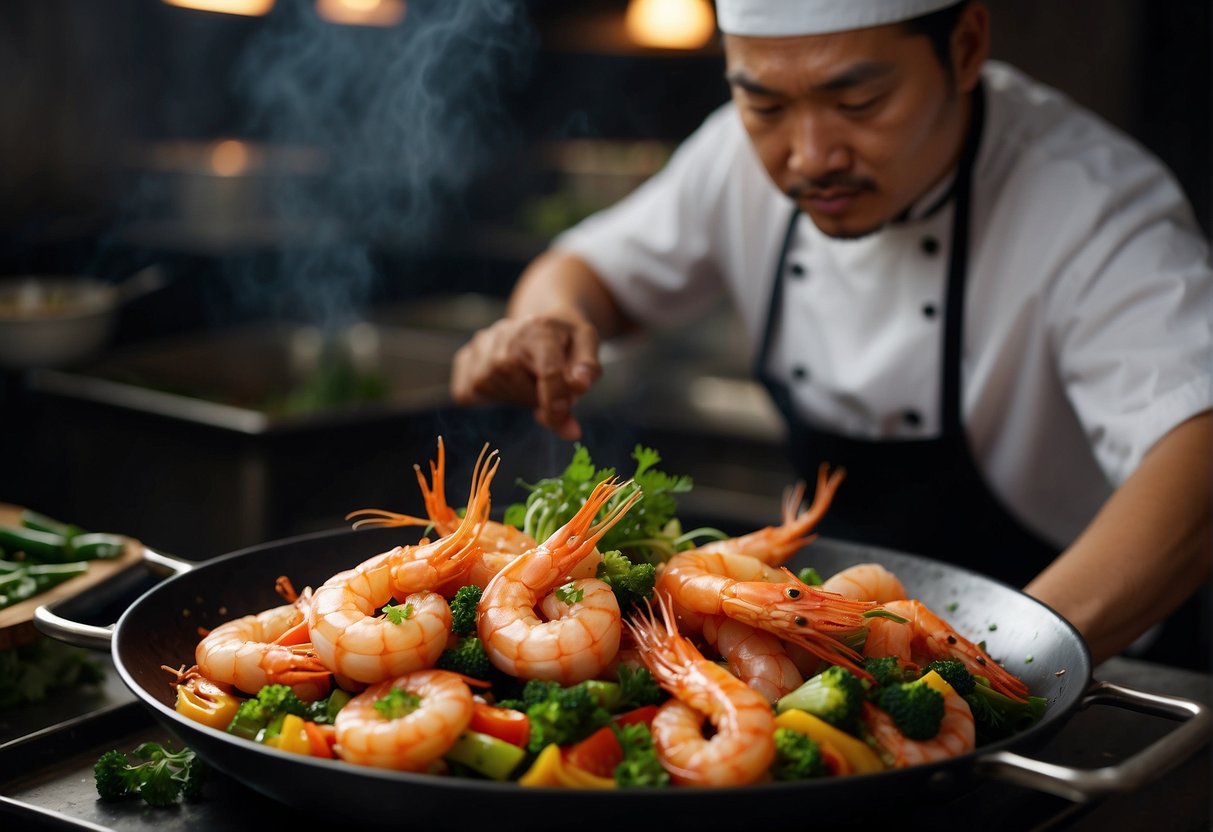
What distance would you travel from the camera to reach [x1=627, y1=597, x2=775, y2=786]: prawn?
1246mm

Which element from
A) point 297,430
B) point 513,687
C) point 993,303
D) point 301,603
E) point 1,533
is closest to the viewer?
point 513,687

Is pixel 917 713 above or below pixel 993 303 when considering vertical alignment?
Result: below

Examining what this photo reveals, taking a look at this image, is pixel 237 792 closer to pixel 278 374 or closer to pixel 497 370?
pixel 497 370

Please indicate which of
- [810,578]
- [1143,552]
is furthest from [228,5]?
[1143,552]

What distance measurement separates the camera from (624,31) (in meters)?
6.18

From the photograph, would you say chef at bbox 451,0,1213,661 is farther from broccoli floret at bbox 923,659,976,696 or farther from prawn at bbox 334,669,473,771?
prawn at bbox 334,669,473,771

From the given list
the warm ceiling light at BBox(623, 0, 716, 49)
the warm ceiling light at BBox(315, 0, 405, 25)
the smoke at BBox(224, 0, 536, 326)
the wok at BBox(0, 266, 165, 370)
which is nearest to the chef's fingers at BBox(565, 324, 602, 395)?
the wok at BBox(0, 266, 165, 370)

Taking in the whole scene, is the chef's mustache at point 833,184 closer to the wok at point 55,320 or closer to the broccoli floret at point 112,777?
the broccoli floret at point 112,777

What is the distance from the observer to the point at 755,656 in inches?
59.4

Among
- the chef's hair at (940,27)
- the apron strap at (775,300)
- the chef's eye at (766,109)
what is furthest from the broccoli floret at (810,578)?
the apron strap at (775,300)

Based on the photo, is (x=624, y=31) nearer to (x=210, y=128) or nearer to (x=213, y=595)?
(x=210, y=128)

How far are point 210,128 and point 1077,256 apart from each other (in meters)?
5.38

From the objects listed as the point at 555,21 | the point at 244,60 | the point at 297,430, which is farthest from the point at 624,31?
the point at 297,430

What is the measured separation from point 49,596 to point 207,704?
576 mm
